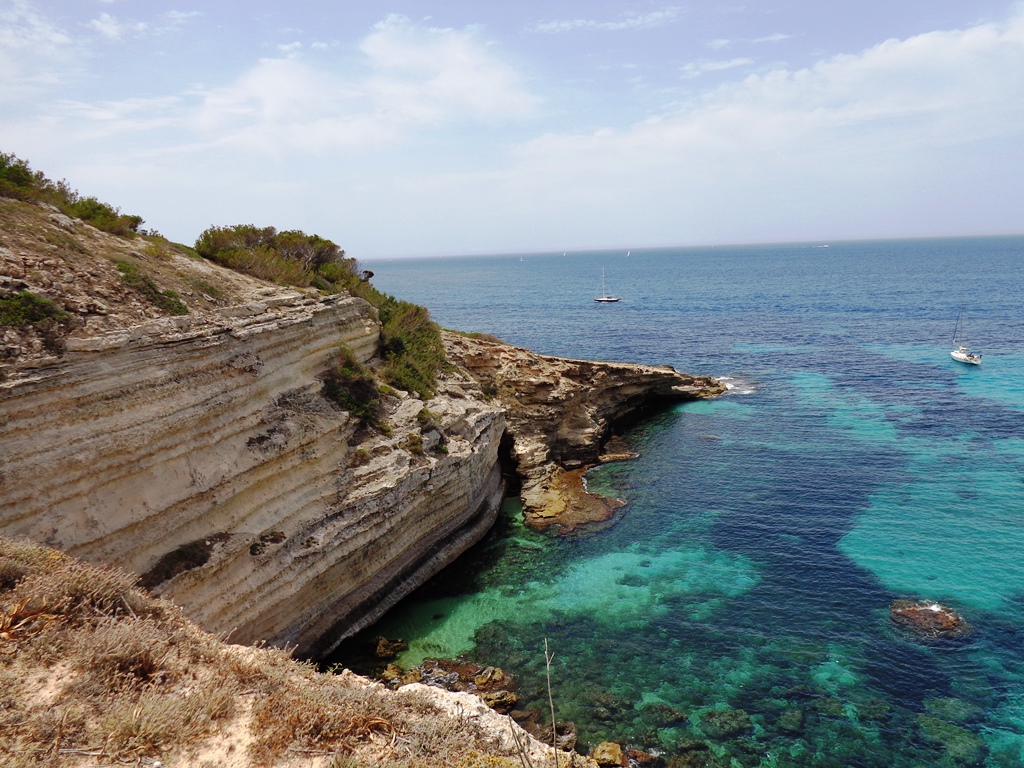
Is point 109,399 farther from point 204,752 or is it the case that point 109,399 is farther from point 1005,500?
point 1005,500

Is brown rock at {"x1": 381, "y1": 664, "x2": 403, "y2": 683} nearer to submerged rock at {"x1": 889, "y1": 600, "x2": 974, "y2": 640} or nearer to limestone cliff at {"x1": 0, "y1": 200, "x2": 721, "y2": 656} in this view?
limestone cliff at {"x1": 0, "y1": 200, "x2": 721, "y2": 656}

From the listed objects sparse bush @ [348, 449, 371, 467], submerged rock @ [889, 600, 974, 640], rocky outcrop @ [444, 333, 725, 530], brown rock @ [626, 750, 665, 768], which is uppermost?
sparse bush @ [348, 449, 371, 467]

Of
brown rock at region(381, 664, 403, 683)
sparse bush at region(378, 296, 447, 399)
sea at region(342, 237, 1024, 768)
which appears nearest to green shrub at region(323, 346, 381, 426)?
sparse bush at region(378, 296, 447, 399)

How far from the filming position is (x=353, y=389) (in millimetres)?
22078

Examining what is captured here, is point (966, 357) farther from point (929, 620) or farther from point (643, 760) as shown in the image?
point (643, 760)

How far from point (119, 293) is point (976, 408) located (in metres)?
47.3

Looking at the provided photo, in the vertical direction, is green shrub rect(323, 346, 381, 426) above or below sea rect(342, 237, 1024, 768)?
above

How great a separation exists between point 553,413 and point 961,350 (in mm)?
39872

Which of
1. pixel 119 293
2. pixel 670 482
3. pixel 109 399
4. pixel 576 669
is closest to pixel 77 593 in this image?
pixel 109 399

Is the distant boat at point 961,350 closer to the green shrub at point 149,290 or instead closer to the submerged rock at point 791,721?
the submerged rock at point 791,721

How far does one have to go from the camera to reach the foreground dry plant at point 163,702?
6.74 meters

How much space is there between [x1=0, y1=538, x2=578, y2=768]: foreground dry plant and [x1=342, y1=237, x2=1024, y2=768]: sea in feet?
29.2

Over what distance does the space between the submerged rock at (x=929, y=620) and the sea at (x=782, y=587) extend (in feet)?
1.12

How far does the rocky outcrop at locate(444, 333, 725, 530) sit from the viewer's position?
2855 cm
